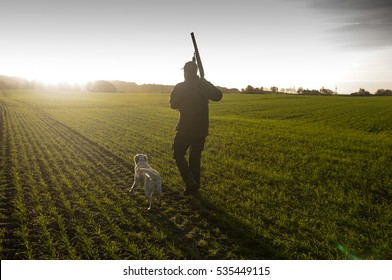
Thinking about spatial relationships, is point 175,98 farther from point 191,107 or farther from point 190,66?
point 190,66

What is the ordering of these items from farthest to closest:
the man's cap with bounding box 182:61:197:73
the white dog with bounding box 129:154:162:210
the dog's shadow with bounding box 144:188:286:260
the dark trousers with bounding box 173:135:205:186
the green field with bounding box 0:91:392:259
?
the dark trousers with bounding box 173:135:205:186 → the man's cap with bounding box 182:61:197:73 → the white dog with bounding box 129:154:162:210 → the green field with bounding box 0:91:392:259 → the dog's shadow with bounding box 144:188:286:260

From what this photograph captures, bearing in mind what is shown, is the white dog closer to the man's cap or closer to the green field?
the green field

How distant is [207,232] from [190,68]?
10.1ft

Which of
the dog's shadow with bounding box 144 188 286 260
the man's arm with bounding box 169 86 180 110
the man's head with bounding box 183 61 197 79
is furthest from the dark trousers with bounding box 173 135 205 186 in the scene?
the man's head with bounding box 183 61 197 79

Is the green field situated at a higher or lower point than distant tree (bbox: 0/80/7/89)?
lower

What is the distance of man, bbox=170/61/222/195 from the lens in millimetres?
6312

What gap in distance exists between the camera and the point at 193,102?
6.36 m

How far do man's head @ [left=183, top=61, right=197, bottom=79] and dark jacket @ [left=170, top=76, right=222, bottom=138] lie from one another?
0.08 m

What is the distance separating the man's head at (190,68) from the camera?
6277 mm

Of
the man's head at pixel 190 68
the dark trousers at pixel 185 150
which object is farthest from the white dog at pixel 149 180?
the man's head at pixel 190 68

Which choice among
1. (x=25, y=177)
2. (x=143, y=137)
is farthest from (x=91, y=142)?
(x=25, y=177)

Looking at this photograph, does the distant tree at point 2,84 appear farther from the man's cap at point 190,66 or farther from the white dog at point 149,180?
the man's cap at point 190,66

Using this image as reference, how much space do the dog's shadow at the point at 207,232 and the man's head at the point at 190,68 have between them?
8.51ft

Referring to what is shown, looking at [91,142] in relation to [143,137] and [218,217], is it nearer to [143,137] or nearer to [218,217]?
[143,137]
